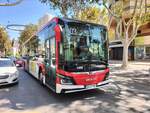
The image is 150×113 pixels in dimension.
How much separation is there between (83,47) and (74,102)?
1.96 metres

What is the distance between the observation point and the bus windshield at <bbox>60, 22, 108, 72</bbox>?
6.84 meters

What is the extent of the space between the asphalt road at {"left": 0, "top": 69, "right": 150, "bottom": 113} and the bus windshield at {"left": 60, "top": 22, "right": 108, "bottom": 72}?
3.74 ft

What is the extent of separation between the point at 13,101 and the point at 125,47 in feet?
44.8

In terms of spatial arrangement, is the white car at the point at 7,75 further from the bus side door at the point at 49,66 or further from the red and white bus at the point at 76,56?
the red and white bus at the point at 76,56

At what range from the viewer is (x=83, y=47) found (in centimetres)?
725

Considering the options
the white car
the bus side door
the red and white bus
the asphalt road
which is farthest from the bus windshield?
the white car

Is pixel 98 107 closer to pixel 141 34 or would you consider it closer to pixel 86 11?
pixel 86 11

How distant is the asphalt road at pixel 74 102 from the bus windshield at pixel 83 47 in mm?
1140

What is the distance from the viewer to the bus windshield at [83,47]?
22.4 feet

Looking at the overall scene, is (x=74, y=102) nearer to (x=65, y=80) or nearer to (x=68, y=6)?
(x=65, y=80)

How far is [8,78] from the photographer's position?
966cm

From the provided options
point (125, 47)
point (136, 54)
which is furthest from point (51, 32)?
point (136, 54)

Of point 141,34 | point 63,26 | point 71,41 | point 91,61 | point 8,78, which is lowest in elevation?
point 8,78

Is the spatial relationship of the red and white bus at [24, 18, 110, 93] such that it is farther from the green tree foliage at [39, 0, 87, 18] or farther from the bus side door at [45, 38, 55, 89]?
the green tree foliage at [39, 0, 87, 18]
